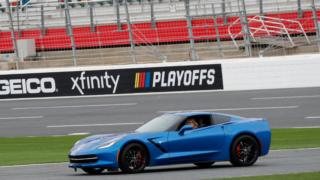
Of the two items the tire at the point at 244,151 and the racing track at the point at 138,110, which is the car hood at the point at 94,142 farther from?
the racing track at the point at 138,110

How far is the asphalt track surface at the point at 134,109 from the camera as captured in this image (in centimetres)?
2403

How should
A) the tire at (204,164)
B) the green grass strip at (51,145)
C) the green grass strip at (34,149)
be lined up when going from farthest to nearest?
the green grass strip at (51,145), the green grass strip at (34,149), the tire at (204,164)

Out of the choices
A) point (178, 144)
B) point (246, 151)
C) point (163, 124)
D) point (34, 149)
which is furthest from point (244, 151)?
point (34, 149)

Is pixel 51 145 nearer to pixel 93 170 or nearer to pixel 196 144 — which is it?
pixel 93 170

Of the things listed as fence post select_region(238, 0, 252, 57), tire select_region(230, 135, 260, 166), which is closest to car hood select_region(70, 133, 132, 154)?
tire select_region(230, 135, 260, 166)

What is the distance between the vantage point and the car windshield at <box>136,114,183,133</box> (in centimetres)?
1470

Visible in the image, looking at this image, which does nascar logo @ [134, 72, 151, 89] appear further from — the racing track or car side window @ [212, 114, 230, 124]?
car side window @ [212, 114, 230, 124]

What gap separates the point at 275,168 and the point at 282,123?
8828 millimetres

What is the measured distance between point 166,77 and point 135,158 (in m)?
16.5

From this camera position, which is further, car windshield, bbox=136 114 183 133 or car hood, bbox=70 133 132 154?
car windshield, bbox=136 114 183 133

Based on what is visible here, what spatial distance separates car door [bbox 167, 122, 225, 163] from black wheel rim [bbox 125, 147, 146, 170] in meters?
0.51

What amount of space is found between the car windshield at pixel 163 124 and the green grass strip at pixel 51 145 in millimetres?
2974

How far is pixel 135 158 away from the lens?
46.4ft

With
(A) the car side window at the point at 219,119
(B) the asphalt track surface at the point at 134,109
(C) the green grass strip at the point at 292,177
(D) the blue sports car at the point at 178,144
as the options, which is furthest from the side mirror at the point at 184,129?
(B) the asphalt track surface at the point at 134,109
